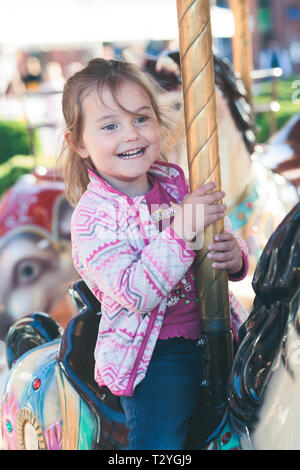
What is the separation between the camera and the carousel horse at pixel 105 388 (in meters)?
1.19

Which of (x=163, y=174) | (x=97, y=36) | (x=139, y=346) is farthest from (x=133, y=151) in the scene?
(x=97, y=36)

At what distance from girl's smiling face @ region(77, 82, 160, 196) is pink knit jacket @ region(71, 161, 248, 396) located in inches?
2.1

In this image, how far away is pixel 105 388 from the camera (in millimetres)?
1521

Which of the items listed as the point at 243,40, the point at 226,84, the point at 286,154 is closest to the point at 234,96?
the point at 226,84

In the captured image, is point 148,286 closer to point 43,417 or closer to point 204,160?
point 204,160

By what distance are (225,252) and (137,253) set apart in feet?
0.63

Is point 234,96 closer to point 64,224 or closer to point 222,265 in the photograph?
point 64,224

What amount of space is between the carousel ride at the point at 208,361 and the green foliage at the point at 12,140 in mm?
8822

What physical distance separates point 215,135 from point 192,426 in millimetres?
623

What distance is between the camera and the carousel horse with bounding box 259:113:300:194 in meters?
3.40

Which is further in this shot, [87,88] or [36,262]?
[36,262]

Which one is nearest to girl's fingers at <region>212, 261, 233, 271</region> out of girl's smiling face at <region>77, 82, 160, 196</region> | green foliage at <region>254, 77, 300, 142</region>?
girl's smiling face at <region>77, 82, 160, 196</region>

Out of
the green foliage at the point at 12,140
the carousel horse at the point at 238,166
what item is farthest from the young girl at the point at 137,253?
the green foliage at the point at 12,140

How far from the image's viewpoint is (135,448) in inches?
54.2
